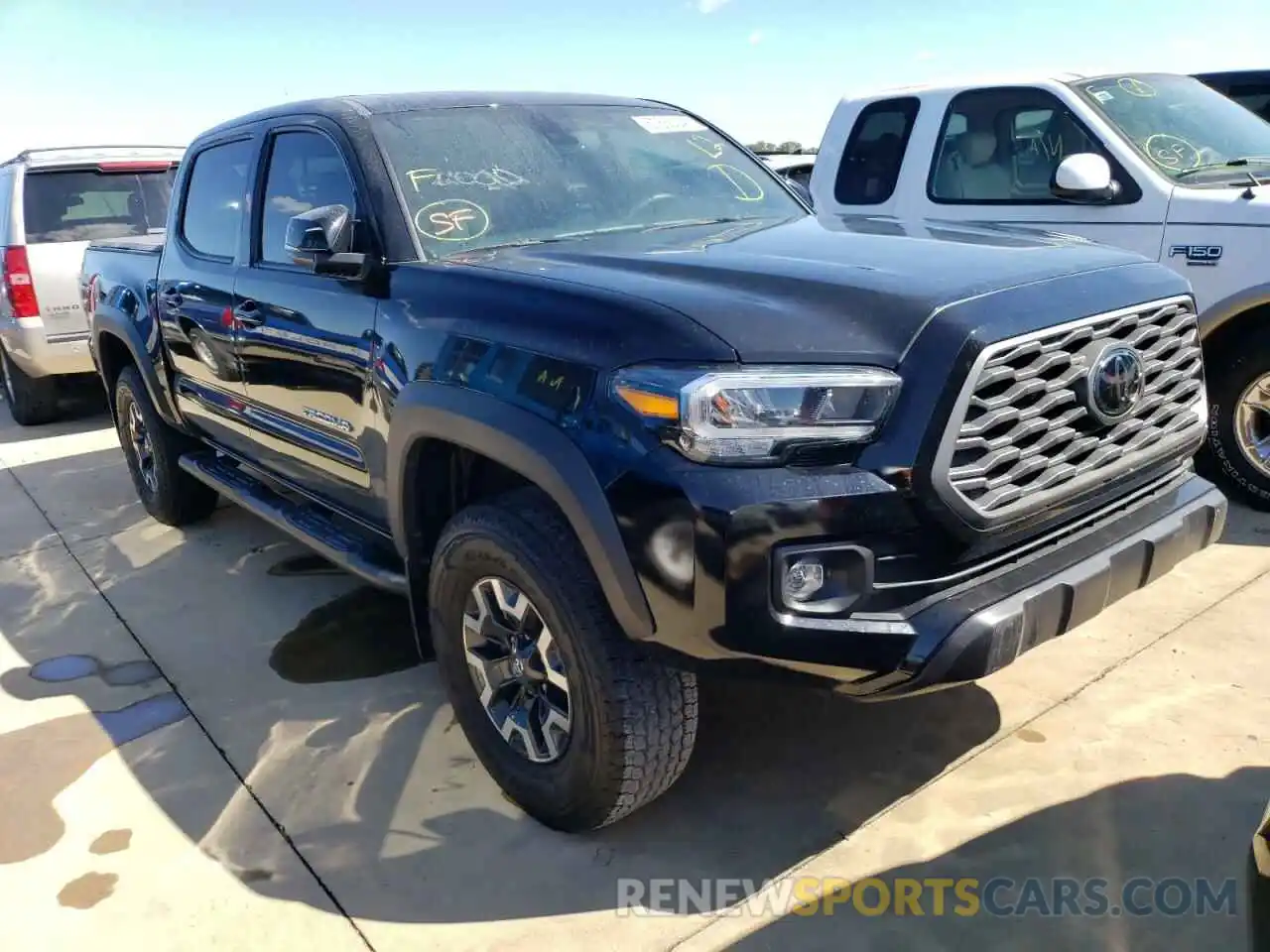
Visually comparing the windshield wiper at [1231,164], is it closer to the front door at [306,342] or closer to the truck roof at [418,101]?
the truck roof at [418,101]

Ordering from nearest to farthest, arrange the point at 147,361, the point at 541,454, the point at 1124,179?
the point at 541,454 < the point at 1124,179 < the point at 147,361

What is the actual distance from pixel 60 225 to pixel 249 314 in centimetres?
493

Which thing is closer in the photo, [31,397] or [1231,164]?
[1231,164]

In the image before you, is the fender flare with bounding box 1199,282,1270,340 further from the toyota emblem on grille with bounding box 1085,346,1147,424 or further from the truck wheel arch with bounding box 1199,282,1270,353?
the toyota emblem on grille with bounding box 1085,346,1147,424

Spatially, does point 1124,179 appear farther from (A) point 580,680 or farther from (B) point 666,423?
(A) point 580,680

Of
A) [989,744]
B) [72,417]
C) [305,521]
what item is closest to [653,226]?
[305,521]

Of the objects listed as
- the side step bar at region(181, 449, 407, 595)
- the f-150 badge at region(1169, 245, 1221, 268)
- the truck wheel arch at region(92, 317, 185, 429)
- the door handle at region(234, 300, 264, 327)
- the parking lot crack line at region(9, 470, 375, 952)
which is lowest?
the parking lot crack line at region(9, 470, 375, 952)

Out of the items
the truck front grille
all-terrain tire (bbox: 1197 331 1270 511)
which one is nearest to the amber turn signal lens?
the truck front grille

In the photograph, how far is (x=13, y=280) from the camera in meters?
7.55

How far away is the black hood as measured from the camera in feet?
7.39

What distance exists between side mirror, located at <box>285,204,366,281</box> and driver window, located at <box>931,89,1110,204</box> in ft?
11.5

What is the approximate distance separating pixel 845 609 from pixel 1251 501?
11.4ft

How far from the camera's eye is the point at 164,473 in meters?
5.30

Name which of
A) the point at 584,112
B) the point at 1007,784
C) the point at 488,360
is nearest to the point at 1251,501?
the point at 1007,784
